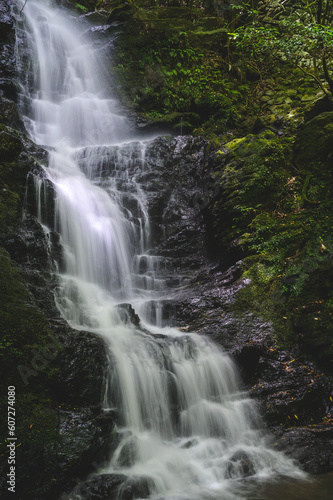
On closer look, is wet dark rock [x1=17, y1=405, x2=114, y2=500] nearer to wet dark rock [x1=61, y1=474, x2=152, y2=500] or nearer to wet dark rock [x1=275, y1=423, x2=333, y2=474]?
wet dark rock [x1=61, y1=474, x2=152, y2=500]

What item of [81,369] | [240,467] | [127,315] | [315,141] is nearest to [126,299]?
[127,315]

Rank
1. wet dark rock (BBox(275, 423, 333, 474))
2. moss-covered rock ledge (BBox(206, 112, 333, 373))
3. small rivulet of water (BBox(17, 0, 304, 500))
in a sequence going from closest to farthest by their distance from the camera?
wet dark rock (BBox(275, 423, 333, 474))
small rivulet of water (BBox(17, 0, 304, 500))
moss-covered rock ledge (BBox(206, 112, 333, 373))

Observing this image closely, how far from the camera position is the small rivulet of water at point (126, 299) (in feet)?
13.1

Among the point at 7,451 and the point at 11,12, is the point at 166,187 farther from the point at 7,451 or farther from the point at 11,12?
the point at 11,12

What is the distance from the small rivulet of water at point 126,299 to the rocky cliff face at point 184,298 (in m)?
0.34

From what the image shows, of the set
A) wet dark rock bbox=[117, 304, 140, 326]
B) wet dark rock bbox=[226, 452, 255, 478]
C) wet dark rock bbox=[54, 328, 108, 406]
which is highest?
wet dark rock bbox=[117, 304, 140, 326]

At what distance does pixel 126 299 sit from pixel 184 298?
4.62 feet

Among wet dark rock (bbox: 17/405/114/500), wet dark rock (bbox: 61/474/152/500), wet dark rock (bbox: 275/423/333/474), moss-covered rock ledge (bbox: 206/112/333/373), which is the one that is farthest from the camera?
moss-covered rock ledge (bbox: 206/112/333/373)

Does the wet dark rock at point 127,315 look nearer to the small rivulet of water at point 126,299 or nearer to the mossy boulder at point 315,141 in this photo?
the small rivulet of water at point 126,299

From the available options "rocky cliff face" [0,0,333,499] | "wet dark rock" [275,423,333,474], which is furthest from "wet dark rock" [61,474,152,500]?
"wet dark rock" [275,423,333,474]

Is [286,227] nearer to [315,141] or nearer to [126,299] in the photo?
[315,141]

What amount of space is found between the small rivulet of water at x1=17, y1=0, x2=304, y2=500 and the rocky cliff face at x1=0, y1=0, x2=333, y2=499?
0.34m

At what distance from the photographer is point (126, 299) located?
7418 mm

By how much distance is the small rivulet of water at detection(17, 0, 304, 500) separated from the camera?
3.98 m
